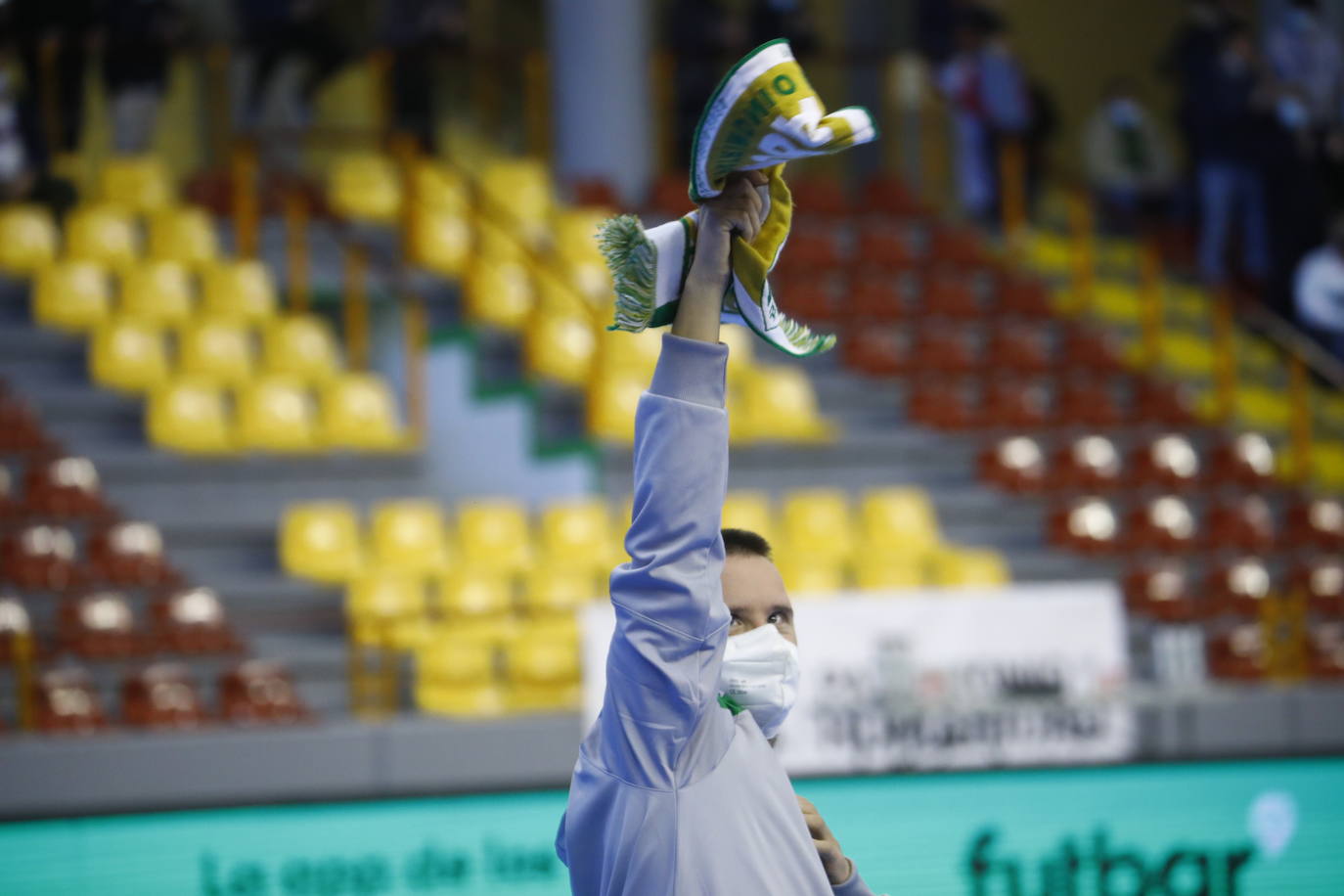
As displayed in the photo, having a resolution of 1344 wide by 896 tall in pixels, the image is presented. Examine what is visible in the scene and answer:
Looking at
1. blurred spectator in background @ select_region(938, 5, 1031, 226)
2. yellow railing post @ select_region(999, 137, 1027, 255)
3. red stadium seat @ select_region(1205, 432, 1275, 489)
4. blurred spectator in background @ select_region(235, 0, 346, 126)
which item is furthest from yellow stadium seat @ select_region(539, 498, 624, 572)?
blurred spectator in background @ select_region(938, 5, 1031, 226)

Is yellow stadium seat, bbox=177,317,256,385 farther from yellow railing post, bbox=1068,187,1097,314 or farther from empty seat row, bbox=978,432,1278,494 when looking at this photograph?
yellow railing post, bbox=1068,187,1097,314

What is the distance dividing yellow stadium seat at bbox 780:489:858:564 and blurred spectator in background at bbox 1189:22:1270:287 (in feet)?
14.4

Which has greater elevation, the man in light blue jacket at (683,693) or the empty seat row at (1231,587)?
the man in light blue jacket at (683,693)

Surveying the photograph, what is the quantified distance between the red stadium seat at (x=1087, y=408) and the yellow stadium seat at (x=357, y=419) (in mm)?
4527

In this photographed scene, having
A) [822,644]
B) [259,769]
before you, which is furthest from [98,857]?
[822,644]

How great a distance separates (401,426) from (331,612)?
3.03m

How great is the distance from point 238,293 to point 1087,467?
553 centimetres

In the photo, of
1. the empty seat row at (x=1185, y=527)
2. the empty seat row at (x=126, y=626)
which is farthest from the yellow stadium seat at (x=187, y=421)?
the empty seat row at (x=1185, y=527)

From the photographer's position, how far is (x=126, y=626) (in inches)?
350

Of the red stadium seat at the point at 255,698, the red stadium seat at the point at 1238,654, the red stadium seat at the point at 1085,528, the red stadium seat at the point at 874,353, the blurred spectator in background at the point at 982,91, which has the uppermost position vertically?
the blurred spectator in background at the point at 982,91

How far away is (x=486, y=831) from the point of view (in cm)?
498

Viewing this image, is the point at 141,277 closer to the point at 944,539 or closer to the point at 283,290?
the point at 283,290

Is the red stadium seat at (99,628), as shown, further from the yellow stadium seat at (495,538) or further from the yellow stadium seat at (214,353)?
the yellow stadium seat at (214,353)

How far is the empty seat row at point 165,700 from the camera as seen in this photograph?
321 inches
